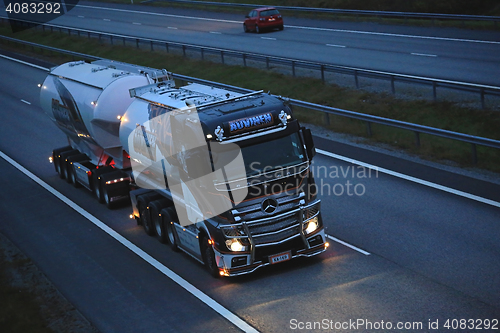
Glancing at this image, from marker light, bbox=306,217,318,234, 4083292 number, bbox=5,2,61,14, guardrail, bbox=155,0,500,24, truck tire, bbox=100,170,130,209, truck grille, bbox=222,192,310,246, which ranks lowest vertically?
truck tire, bbox=100,170,130,209

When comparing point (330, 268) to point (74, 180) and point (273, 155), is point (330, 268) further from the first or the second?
point (74, 180)

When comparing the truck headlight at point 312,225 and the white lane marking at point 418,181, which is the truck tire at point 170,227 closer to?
the truck headlight at point 312,225

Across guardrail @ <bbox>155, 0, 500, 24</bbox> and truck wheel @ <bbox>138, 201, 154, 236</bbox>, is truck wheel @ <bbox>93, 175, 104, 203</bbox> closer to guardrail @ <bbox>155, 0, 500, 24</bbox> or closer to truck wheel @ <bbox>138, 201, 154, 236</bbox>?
truck wheel @ <bbox>138, 201, 154, 236</bbox>

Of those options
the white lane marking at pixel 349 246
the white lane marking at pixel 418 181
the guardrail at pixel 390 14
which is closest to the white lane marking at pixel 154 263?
the white lane marking at pixel 349 246

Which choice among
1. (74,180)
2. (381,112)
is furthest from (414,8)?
(74,180)

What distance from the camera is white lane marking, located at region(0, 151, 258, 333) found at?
10.8 meters

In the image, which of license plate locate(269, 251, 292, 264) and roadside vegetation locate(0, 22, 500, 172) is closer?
license plate locate(269, 251, 292, 264)

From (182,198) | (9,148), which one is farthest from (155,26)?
(182,198)

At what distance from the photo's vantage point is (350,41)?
119 feet

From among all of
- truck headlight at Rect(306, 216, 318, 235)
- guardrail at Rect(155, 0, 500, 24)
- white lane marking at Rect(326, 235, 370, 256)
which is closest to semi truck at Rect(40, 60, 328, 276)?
truck headlight at Rect(306, 216, 318, 235)

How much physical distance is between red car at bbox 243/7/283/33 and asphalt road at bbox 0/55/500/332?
2505cm

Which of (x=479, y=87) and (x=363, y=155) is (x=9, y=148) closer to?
(x=363, y=155)

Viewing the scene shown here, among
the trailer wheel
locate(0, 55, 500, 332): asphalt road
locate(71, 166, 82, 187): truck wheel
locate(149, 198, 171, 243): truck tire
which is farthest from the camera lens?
the trailer wheel

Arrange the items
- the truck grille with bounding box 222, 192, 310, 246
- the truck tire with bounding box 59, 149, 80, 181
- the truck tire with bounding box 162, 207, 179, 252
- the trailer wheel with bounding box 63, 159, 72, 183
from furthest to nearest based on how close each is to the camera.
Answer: the truck tire with bounding box 59, 149, 80, 181 → the trailer wheel with bounding box 63, 159, 72, 183 → the truck tire with bounding box 162, 207, 179, 252 → the truck grille with bounding box 222, 192, 310, 246
